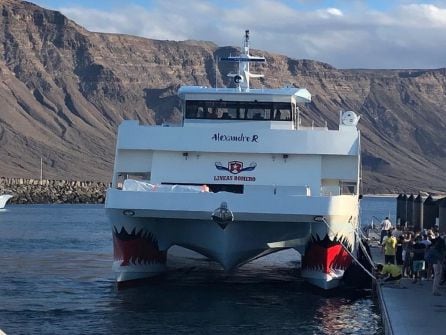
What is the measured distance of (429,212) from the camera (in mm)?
45500

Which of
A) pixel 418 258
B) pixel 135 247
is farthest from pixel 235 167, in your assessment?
pixel 418 258

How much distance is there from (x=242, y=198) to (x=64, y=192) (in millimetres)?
130754

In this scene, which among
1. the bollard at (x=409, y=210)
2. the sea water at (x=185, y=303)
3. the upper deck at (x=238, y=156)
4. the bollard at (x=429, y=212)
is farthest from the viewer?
the bollard at (x=409, y=210)

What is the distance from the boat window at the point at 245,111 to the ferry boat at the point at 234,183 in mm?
27

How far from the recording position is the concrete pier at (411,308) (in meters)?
18.8

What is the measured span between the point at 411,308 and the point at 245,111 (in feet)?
31.0

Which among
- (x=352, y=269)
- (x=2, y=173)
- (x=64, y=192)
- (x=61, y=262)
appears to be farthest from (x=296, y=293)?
(x=2, y=173)

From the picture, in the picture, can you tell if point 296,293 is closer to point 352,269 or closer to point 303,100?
point 352,269

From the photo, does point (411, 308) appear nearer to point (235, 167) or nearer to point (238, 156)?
point (235, 167)

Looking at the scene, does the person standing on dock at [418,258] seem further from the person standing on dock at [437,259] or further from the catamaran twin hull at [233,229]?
the catamaran twin hull at [233,229]

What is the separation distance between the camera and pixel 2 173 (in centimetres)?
19188

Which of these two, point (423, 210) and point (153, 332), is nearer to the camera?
point (153, 332)

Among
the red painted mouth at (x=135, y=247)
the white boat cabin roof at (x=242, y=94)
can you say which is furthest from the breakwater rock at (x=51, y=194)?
the red painted mouth at (x=135, y=247)

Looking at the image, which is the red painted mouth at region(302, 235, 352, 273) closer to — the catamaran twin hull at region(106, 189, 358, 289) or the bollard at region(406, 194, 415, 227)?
the catamaran twin hull at region(106, 189, 358, 289)
